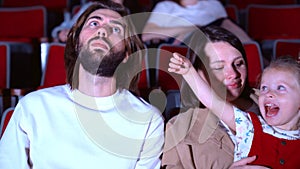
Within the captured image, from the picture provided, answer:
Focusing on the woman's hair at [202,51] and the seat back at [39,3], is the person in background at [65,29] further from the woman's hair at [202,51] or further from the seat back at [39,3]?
the woman's hair at [202,51]

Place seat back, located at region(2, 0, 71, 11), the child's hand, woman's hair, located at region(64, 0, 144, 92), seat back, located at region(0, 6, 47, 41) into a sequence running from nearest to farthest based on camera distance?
the child's hand, woman's hair, located at region(64, 0, 144, 92), seat back, located at region(0, 6, 47, 41), seat back, located at region(2, 0, 71, 11)

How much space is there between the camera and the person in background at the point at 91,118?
0.75 meters

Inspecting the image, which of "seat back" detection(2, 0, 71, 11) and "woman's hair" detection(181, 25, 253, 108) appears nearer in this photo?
"woman's hair" detection(181, 25, 253, 108)

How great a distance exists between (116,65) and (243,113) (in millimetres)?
198

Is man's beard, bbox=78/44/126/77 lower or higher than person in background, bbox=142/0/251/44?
higher

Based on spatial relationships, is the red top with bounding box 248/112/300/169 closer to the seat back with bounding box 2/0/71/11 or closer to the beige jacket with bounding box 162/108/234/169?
the beige jacket with bounding box 162/108/234/169

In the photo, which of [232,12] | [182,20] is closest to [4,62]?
[182,20]

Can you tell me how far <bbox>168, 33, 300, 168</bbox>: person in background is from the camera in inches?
29.0

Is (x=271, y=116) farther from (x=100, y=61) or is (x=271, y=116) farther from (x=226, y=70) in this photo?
(x=100, y=61)

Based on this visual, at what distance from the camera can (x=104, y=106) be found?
780 millimetres

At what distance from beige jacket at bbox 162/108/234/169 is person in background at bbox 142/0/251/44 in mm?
518

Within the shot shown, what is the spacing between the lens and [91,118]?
0.77 m

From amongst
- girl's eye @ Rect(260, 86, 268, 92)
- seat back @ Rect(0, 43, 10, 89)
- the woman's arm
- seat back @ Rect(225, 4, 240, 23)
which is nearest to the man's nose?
the woman's arm

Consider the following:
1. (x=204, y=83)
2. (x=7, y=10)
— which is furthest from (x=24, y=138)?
(x=7, y=10)
